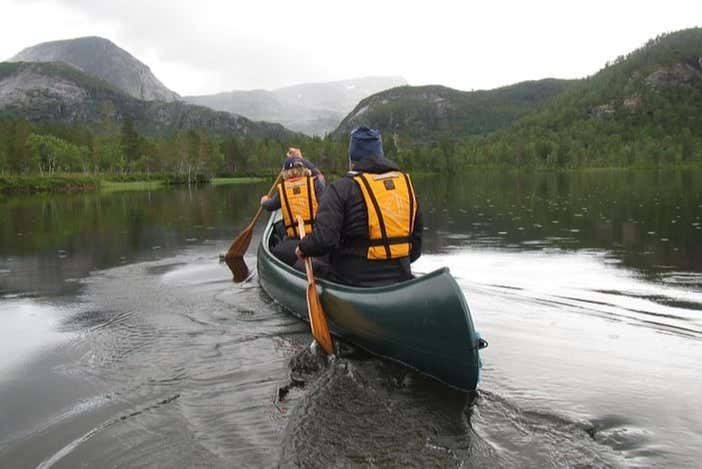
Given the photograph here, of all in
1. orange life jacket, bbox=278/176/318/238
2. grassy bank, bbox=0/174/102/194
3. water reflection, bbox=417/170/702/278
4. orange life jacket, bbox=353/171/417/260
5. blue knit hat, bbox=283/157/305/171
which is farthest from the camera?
grassy bank, bbox=0/174/102/194

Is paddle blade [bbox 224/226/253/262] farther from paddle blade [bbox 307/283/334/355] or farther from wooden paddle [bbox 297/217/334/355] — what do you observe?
paddle blade [bbox 307/283/334/355]

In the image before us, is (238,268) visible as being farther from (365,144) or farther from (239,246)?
(365,144)

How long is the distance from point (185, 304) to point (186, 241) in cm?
879

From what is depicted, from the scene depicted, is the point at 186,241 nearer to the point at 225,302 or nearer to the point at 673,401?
the point at 225,302

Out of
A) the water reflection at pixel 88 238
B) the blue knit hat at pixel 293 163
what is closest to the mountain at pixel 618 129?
the water reflection at pixel 88 238

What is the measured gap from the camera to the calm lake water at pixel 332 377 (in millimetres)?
4539

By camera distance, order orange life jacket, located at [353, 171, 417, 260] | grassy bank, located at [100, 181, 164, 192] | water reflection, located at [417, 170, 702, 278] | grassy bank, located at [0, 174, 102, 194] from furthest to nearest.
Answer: grassy bank, located at [100, 181, 164, 192], grassy bank, located at [0, 174, 102, 194], water reflection, located at [417, 170, 702, 278], orange life jacket, located at [353, 171, 417, 260]

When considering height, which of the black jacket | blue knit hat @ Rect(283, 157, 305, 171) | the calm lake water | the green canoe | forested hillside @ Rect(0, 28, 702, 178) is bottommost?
the calm lake water

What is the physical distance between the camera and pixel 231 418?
516 centimetres

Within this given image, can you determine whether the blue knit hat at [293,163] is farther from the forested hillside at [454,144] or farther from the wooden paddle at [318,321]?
the forested hillside at [454,144]

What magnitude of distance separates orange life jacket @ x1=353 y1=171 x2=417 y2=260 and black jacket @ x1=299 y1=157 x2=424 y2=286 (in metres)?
0.07

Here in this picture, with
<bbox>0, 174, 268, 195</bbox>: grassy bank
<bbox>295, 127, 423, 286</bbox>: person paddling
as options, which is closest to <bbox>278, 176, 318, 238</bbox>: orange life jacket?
<bbox>295, 127, 423, 286</bbox>: person paddling

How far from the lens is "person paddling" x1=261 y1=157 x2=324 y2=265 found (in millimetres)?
9352

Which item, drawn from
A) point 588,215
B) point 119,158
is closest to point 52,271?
point 588,215
